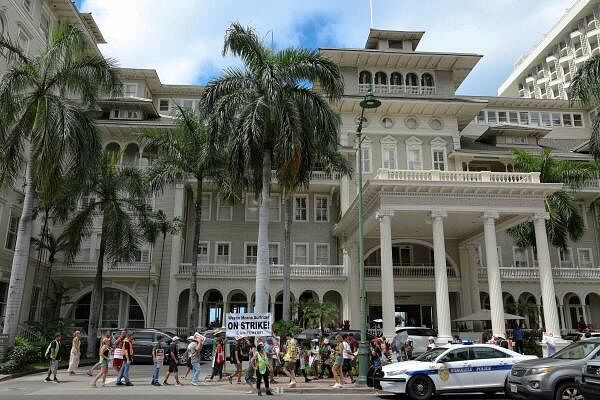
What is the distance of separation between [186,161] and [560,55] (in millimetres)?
62931

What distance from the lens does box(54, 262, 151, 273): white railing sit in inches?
1380

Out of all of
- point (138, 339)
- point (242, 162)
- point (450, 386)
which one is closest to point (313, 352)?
point (450, 386)

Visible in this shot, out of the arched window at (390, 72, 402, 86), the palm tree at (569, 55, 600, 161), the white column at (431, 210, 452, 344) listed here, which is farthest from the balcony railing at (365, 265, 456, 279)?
the palm tree at (569, 55, 600, 161)

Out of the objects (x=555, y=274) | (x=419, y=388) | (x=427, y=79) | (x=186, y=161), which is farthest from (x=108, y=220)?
(x=555, y=274)

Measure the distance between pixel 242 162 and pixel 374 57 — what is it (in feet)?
74.3

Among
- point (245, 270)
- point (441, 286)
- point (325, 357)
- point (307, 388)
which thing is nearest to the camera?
point (307, 388)

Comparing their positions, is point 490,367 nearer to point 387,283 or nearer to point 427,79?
point 387,283

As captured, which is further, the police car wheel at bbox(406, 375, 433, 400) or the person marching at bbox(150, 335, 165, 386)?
the person marching at bbox(150, 335, 165, 386)

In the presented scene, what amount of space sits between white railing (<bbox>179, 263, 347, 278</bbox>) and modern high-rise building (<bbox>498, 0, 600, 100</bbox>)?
127 feet

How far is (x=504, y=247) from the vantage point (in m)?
41.2

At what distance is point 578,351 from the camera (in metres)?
12.4

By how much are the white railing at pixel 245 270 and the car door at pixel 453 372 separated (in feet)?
71.3

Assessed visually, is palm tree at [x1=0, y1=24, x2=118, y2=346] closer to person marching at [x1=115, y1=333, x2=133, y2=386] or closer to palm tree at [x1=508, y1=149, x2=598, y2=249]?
person marching at [x1=115, y1=333, x2=133, y2=386]

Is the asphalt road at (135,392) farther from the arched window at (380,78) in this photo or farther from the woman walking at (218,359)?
the arched window at (380,78)
